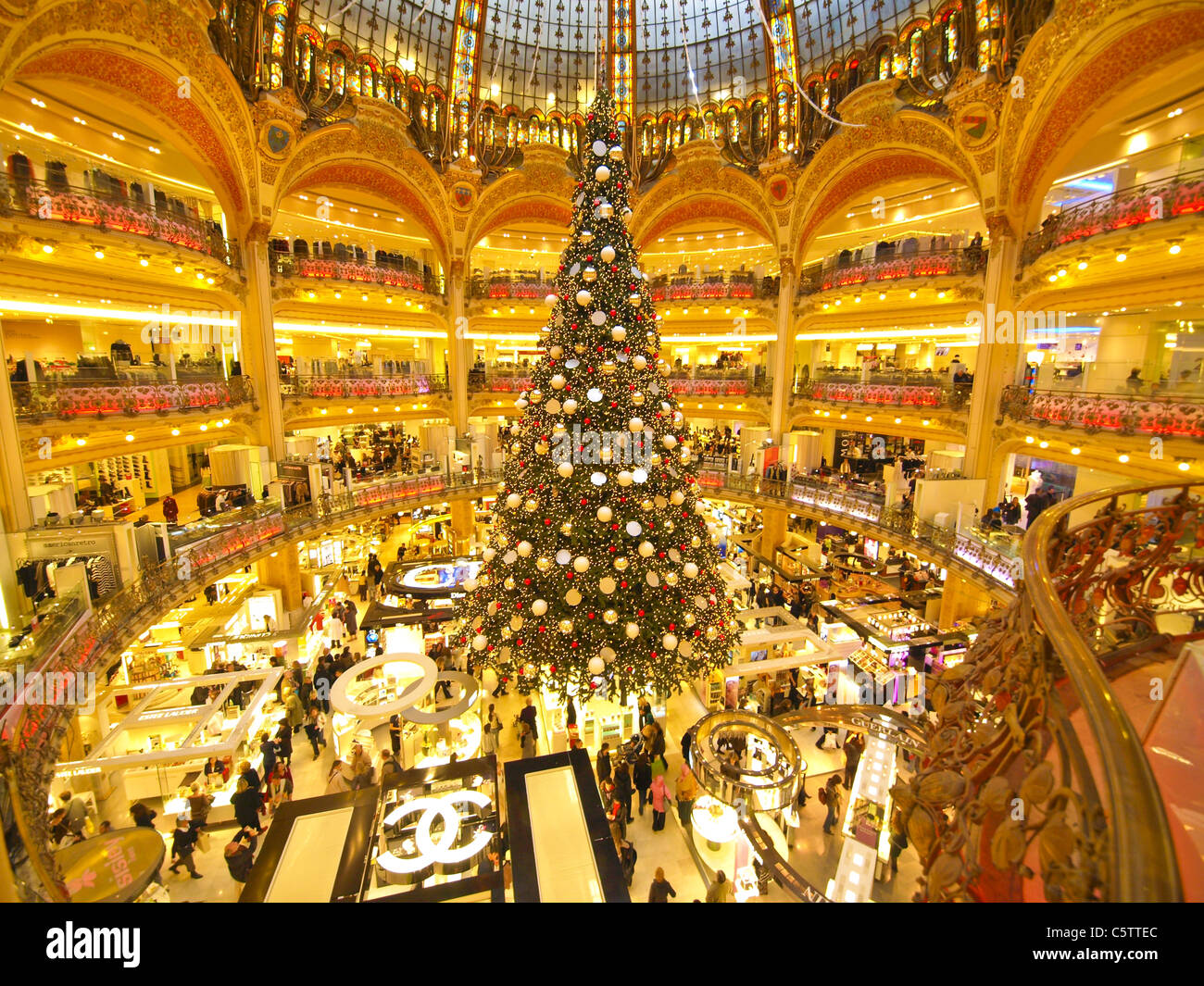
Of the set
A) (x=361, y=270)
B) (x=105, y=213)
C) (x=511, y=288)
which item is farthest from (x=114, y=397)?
(x=511, y=288)

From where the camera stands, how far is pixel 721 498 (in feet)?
64.8

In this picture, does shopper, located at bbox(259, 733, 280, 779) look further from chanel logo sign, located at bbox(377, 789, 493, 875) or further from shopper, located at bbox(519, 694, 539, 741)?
shopper, located at bbox(519, 694, 539, 741)

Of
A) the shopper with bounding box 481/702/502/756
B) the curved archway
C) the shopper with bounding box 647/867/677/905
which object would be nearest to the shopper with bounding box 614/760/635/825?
the shopper with bounding box 647/867/677/905

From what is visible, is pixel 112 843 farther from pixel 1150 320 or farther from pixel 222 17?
pixel 1150 320

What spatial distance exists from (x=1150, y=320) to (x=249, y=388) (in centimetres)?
2358

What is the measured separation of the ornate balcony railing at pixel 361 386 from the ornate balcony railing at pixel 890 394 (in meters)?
14.1

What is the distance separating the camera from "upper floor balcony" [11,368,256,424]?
10.5m

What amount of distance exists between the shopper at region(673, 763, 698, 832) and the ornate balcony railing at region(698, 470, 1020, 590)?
6066mm

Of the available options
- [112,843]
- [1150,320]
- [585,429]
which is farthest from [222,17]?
[1150,320]

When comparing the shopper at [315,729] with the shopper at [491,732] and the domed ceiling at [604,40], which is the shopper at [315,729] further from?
the domed ceiling at [604,40]

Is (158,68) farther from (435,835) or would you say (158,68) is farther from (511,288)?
(435,835)

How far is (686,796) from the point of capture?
31.1 feet

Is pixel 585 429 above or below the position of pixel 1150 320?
below

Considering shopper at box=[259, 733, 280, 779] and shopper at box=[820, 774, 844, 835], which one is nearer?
shopper at box=[820, 774, 844, 835]
